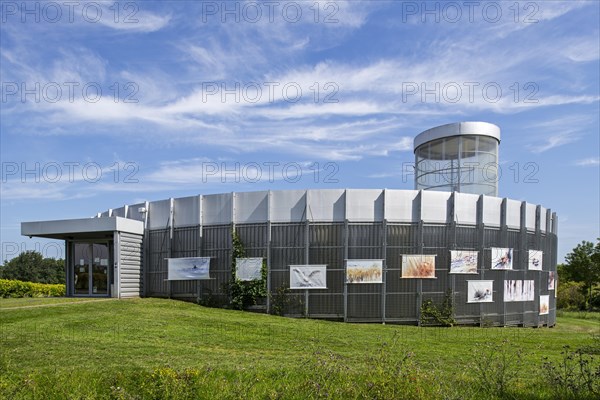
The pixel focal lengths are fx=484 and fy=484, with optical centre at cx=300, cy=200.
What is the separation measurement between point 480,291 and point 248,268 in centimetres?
1053

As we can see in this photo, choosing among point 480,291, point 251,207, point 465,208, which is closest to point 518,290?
point 480,291

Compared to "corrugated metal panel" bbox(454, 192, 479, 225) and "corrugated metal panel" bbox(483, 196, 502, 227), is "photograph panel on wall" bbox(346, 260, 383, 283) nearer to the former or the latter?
"corrugated metal panel" bbox(454, 192, 479, 225)

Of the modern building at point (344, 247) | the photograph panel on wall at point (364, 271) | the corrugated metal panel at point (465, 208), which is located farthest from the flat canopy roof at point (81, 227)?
the corrugated metal panel at point (465, 208)

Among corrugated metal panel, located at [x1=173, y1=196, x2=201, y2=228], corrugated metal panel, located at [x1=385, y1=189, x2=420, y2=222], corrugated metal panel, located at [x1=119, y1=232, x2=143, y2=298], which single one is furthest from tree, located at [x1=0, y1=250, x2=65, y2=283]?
corrugated metal panel, located at [x1=385, y1=189, x2=420, y2=222]

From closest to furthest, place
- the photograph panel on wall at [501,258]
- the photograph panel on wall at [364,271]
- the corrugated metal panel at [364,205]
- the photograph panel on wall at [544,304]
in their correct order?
the photograph panel on wall at [364,271] → the corrugated metal panel at [364,205] → the photograph panel on wall at [501,258] → the photograph panel on wall at [544,304]

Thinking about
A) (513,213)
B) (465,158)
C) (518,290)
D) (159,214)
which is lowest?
(518,290)

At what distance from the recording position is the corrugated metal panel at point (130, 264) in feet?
74.4

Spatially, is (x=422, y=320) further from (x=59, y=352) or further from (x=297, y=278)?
(x=59, y=352)

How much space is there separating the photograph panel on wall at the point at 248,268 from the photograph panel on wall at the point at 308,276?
1487 millimetres

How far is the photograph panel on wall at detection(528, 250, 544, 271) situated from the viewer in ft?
79.9

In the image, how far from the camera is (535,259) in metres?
24.7

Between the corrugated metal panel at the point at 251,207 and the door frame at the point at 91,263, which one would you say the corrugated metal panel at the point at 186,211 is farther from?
the door frame at the point at 91,263

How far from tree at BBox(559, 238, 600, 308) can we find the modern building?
71.5 feet

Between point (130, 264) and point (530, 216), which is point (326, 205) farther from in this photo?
point (530, 216)
